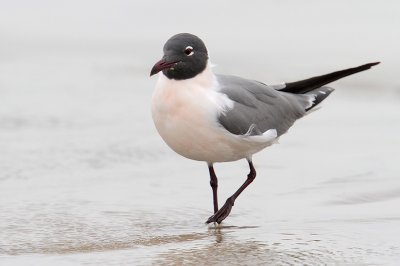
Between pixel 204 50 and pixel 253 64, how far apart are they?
16.3 ft

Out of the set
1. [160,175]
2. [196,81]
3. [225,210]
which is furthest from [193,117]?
[160,175]

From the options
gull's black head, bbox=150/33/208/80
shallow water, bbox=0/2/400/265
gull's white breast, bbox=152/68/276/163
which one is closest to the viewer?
shallow water, bbox=0/2/400/265

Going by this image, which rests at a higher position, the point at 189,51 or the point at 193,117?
the point at 189,51

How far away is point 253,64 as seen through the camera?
461 inches

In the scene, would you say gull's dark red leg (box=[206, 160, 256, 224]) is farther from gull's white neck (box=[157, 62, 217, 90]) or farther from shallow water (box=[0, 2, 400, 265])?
gull's white neck (box=[157, 62, 217, 90])

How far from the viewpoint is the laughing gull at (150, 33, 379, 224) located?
648 cm

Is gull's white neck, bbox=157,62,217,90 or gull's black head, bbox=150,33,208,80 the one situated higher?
gull's black head, bbox=150,33,208,80

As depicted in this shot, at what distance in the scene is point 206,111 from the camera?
21.3ft

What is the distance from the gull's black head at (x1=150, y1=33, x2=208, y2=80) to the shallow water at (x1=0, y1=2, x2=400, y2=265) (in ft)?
2.75

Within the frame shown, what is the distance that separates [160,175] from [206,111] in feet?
4.49

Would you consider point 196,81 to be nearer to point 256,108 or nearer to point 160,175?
point 256,108

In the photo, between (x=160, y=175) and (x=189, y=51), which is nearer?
(x=189, y=51)

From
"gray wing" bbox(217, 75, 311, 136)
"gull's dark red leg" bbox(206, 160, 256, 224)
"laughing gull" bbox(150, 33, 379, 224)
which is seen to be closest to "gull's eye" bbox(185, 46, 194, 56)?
"laughing gull" bbox(150, 33, 379, 224)

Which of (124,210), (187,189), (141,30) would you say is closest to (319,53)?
(141,30)
